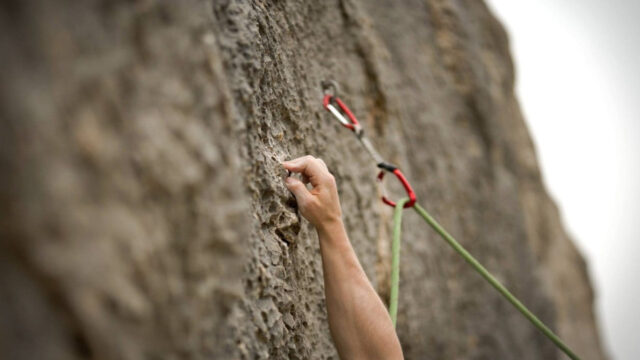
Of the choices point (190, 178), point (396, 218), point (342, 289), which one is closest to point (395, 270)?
point (396, 218)

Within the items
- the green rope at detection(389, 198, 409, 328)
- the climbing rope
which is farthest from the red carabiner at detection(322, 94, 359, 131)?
the green rope at detection(389, 198, 409, 328)

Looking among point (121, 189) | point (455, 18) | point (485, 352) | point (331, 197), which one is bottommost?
point (485, 352)

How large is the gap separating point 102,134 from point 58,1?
0.32ft

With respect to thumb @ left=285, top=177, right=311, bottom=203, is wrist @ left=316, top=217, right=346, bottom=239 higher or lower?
lower

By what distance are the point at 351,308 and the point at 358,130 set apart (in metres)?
0.43

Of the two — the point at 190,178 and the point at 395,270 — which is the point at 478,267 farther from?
the point at 190,178

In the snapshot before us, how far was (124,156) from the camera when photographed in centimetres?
41

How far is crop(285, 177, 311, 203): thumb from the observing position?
2.68ft

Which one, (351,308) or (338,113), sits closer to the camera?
(351,308)

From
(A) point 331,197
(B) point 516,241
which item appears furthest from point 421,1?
(A) point 331,197

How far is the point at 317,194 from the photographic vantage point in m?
0.81

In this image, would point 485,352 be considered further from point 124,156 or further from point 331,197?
point 124,156

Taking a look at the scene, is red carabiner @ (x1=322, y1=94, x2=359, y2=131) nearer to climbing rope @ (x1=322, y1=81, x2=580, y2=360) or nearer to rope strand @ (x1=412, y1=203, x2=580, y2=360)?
climbing rope @ (x1=322, y1=81, x2=580, y2=360)

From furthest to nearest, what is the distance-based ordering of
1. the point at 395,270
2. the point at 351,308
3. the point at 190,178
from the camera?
the point at 395,270 < the point at 351,308 < the point at 190,178
